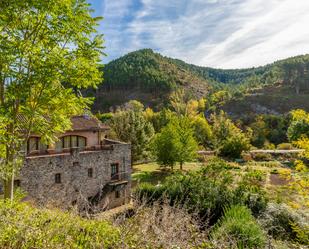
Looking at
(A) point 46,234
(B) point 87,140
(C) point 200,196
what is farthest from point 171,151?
(A) point 46,234

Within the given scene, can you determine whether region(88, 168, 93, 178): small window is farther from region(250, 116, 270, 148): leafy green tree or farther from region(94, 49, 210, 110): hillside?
region(94, 49, 210, 110): hillside

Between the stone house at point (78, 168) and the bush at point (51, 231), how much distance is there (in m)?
7.95

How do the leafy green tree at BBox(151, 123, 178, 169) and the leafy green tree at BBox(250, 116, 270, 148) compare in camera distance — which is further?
the leafy green tree at BBox(250, 116, 270, 148)

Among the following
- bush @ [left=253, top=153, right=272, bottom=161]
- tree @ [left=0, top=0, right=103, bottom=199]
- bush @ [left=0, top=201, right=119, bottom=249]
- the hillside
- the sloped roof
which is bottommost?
bush @ [left=253, top=153, right=272, bottom=161]

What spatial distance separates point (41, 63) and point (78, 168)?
1157 cm

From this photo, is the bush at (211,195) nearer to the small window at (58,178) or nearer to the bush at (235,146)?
the small window at (58,178)

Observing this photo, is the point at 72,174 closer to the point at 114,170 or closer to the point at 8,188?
the point at 114,170

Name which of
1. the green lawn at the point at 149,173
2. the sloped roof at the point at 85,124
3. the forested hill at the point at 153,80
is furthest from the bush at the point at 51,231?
the forested hill at the point at 153,80

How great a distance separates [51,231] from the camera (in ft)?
14.3

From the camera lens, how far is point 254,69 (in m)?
172

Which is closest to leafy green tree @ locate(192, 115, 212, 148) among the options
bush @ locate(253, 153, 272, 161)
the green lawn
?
bush @ locate(253, 153, 272, 161)

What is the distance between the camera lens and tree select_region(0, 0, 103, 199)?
6.15 metres

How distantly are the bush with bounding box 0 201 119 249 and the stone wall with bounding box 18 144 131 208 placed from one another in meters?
7.84

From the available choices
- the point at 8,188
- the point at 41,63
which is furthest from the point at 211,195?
the point at 41,63
